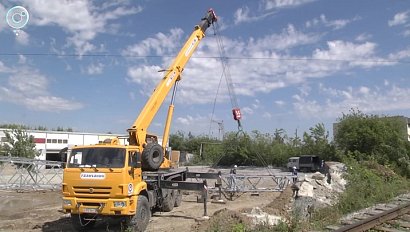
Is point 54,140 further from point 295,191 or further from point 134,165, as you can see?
point 134,165

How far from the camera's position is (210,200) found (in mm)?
21750

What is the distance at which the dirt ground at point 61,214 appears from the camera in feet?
48.3

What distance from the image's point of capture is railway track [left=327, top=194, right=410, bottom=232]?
459 inches

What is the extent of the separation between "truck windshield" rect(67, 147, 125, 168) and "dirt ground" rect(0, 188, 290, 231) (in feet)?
7.10

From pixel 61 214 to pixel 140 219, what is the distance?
558 centimetres

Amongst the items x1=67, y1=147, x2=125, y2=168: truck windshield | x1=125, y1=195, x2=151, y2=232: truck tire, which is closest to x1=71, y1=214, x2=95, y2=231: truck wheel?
x1=125, y1=195, x2=151, y2=232: truck tire

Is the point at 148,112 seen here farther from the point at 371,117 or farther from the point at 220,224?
the point at 371,117

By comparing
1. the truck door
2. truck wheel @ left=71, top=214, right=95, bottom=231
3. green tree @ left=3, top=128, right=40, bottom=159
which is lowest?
truck wheel @ left=71, top=214, right=95, bottom=231

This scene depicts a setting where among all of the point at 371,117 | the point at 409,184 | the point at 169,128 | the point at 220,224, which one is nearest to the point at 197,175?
the point at 169,128

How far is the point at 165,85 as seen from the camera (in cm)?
1861

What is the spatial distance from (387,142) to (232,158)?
3229 cm

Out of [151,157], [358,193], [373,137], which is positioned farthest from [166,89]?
[373,137]

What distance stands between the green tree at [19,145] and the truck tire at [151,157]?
42945 mm

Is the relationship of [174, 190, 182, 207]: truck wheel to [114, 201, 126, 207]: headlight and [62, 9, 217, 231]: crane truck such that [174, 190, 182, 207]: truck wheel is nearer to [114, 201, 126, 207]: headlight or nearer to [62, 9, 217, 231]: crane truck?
[62, 9, 217, 231]: crane truck
